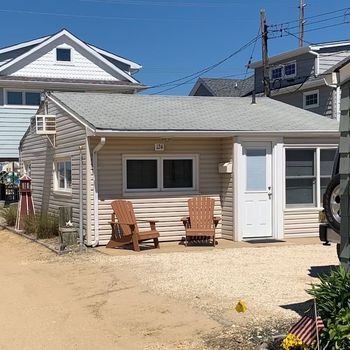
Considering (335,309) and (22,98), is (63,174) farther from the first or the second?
(335,309)

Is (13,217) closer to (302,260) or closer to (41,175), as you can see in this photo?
(41,175)

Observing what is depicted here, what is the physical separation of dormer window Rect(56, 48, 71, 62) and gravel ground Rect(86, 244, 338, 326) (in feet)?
50.9

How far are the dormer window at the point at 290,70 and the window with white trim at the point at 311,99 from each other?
5.51ft

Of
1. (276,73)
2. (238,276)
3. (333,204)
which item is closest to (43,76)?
(276,73)

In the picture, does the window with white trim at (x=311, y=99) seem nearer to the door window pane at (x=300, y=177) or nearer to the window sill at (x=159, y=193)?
the door window pane at (x=300, y=177)

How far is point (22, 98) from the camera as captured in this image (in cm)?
2344

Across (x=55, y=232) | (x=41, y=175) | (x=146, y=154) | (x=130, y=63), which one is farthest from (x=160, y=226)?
(x=130, y=63)

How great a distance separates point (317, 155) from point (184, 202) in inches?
129

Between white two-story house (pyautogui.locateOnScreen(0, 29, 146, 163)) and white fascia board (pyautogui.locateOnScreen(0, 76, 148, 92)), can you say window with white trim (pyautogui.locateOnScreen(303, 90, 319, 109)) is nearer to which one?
white two-story house (pyautogui.locateOnScreen(0, 29, 146, 163))

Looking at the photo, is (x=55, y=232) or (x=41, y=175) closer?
(x=55, y=232)

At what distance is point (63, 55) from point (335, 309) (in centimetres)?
2208

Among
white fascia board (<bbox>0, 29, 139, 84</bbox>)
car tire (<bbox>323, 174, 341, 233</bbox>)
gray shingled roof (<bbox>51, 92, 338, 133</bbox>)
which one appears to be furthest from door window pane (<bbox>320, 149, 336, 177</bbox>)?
white fascia board (<bbox>0, 29, 139, 84</bbox>)

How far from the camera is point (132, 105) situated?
1467 cm

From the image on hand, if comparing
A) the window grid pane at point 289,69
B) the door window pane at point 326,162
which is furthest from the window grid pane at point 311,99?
the door window pane at point 326,162
